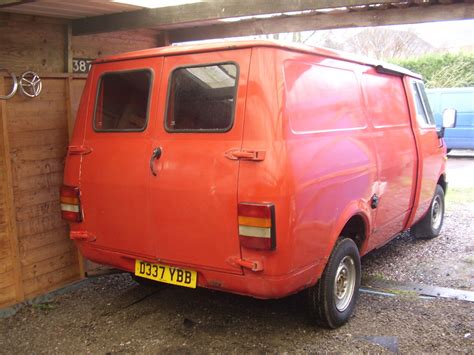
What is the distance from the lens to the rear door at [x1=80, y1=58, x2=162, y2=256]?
3.44 metres

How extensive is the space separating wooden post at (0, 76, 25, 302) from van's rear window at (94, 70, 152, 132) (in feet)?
2.75

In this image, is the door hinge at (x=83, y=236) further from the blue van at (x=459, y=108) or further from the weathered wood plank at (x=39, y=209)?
the blue van at (x=459, y=108)

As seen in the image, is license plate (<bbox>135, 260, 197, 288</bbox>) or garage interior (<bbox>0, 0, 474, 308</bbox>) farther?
garage interior (<bbox>0, 0, 474, 308</bbox>)

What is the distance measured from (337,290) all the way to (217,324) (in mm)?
995

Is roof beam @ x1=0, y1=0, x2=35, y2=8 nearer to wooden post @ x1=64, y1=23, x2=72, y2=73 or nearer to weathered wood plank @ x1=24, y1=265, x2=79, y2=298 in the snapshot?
wooden post @ x1=64, y1=23, x2=72, y2=73

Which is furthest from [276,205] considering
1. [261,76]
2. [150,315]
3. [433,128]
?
[433,128]

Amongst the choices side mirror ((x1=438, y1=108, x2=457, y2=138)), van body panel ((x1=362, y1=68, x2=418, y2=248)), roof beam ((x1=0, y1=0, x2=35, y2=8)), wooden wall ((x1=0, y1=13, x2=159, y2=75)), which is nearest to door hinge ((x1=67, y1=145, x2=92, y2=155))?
wooden wall ((x1=0, y1=13, x2=159, y2=75))

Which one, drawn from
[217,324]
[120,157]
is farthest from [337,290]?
[120,157]

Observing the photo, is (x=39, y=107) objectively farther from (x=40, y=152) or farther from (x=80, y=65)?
(x=80, y=65)

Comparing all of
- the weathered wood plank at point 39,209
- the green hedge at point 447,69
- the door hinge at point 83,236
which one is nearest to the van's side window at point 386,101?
the door hinge at point 83,236

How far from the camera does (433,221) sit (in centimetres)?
623

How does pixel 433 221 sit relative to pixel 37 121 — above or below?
below

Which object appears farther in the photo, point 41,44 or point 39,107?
point 41,44

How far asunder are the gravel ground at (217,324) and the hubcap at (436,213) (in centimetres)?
131
